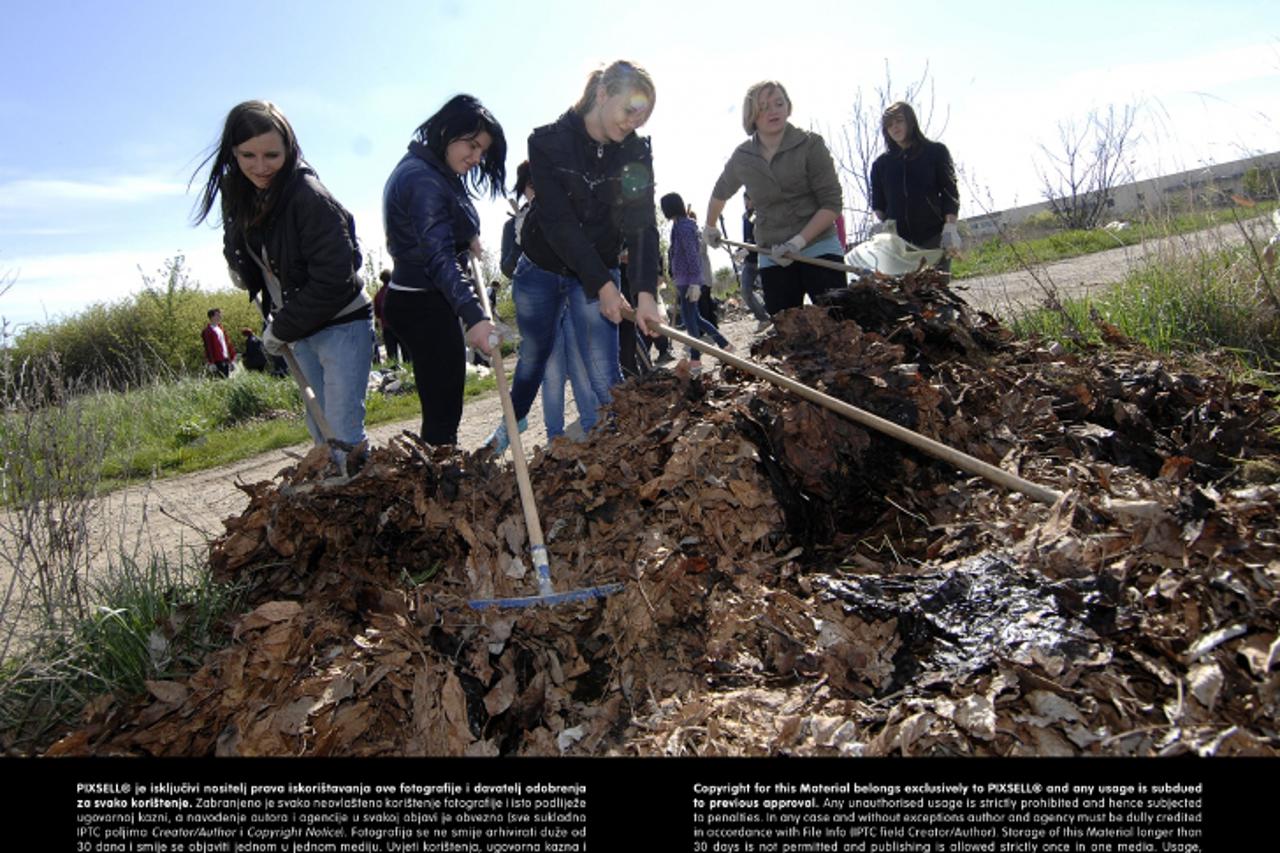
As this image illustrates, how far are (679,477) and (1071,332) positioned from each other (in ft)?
10.2

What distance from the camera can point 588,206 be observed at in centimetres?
360

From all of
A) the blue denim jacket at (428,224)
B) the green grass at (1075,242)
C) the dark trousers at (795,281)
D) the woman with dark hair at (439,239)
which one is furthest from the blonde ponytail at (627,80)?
the green grass at (1075,242)

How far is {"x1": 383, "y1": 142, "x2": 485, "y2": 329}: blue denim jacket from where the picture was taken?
3260 mm

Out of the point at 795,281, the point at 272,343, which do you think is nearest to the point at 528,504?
the point at 272,343

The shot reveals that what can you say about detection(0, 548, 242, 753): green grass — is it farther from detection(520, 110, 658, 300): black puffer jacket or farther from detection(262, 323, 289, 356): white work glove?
detection(520, 110, 658, 300): black puffer jacket

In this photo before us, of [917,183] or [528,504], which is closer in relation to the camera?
[528,504]

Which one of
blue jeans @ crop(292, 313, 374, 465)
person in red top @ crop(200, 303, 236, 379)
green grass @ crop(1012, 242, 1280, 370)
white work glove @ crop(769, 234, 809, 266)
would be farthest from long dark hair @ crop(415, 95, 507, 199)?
person in red top @ crop(200, 303, 236, 379)

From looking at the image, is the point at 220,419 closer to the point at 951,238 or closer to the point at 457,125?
the point at 457,125

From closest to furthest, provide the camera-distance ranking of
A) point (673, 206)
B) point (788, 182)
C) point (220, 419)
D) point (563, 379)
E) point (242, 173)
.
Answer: point (242, 173) → point (563, 379) → point (788, 182) → point (673, 206) → point (220, 419)

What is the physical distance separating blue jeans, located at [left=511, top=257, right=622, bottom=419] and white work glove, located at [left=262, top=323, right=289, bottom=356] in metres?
1.11

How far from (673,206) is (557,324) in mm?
4524

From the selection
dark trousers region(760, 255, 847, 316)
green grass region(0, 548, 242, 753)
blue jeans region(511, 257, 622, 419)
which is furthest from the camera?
dark trousers region(760, 255, 847, 316)

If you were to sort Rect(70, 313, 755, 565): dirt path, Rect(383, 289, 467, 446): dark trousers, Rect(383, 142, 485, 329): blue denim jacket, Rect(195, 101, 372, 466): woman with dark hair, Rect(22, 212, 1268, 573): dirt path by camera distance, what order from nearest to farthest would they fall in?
Rect(195, 101, 372, 466): woman with dark hair, Rect(383, 142, 485, 329): blue denim jacket, Rect(383, 289, 467, 446): dark trousers, Rect(22, 212, 1268, 573): dirt path, Rect(70, 313, 755, 565): dirt path

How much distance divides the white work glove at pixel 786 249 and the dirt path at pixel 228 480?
932mm
